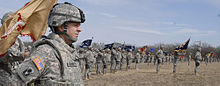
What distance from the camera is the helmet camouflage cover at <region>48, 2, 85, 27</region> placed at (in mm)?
2805

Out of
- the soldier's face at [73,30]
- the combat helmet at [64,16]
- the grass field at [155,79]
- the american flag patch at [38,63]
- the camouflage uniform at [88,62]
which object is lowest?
the grass field at [155,79]

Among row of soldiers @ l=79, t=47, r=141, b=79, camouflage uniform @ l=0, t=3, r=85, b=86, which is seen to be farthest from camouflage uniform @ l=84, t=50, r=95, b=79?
camouflage uniform @ l=0, t=3, r=85, b=86

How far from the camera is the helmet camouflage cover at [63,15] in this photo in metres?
2.80

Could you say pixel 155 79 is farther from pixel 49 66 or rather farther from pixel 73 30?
pixel 49 66

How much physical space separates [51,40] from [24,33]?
2.12 m

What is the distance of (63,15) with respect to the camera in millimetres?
2828

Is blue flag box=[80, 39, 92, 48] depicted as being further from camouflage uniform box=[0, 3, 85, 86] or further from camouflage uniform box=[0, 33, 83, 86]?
camouflage uniform box=[0, 33, 83, 86]

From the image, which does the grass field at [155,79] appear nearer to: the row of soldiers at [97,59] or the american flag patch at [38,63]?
the row of soldiers at [97,59]

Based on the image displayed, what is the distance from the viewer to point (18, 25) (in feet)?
13.1

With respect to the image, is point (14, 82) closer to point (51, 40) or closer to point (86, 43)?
point (51, 40)

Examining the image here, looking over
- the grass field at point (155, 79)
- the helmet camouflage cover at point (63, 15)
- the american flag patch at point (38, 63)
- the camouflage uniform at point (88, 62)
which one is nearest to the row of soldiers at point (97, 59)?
the camouflage uniform at point (88, 62)

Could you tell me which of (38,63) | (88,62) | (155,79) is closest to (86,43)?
(88,62)

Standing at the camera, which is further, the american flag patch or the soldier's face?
the soldier's face

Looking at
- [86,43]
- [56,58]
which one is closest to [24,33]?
[56,58]
